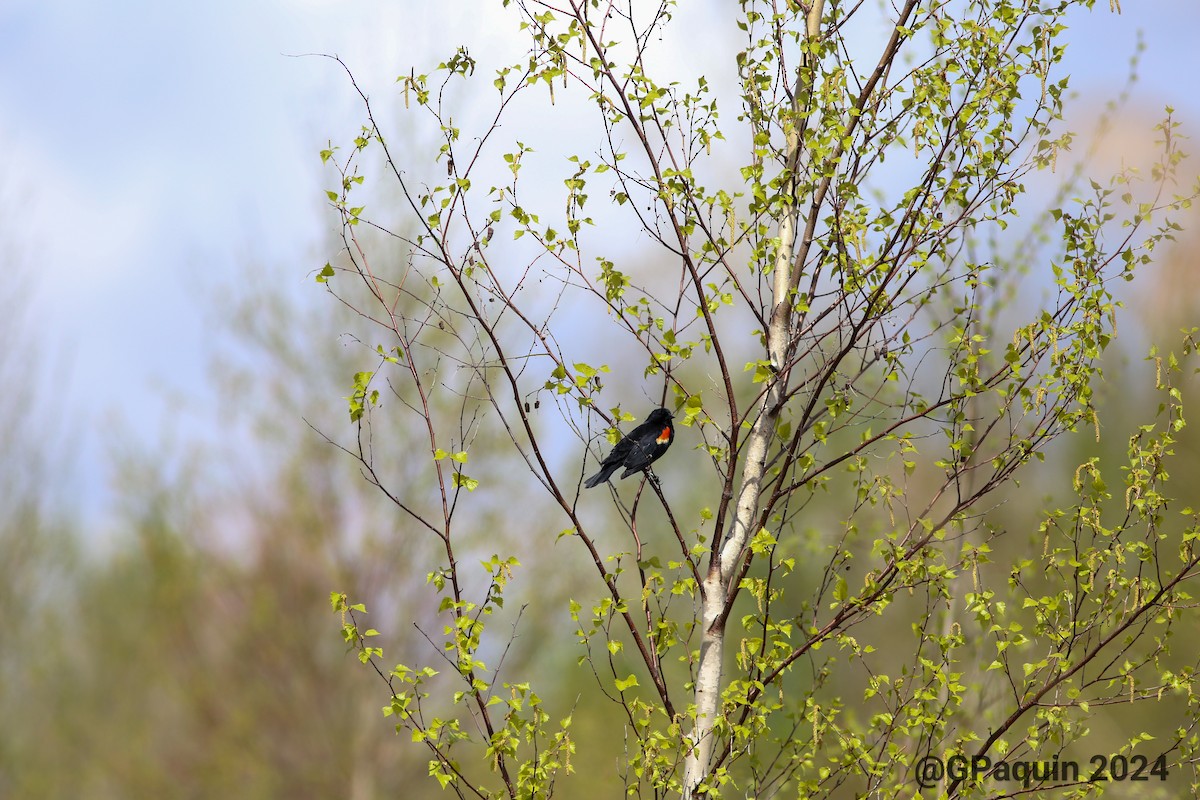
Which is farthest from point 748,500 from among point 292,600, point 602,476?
point 292,600

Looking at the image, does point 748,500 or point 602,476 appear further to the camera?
point 602,476

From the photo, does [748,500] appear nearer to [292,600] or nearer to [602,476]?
[602,476]

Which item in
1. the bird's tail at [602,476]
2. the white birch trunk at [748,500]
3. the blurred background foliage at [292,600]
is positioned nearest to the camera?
the white birch trunk at [748,500]

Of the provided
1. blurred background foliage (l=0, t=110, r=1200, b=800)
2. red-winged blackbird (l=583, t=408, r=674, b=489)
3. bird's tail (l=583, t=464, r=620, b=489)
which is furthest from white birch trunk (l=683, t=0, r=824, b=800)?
blurred background foliage (l=0, t=110, r=1200, b=800)

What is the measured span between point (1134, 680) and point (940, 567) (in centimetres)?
81

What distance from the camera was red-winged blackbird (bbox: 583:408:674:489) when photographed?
3965 mm

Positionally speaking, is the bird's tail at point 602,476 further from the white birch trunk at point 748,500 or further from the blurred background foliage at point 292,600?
the blurred background foliage at point 292,600

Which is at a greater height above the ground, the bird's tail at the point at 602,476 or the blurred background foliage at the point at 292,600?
the blurred background foliage at the point at 292,600

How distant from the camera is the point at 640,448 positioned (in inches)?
161

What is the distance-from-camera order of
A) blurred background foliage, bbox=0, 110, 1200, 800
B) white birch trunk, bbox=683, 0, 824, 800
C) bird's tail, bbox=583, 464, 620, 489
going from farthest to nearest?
blurred background foliage, bbox=0, 110, 1200, 800 → bird's tail, bbox=583, 464, 620, 489 → white birch trunk, bbox=683, 0, 824, 800

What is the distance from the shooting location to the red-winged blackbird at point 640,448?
396cm

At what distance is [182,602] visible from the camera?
11.0 m

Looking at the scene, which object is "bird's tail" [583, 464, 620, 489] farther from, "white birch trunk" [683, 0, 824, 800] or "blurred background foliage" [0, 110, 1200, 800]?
"blurred background foliage" [0, 110, 1200, 800]

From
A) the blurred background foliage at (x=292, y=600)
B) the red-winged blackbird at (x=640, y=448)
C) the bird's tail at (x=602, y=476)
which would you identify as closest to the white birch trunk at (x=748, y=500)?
the red-winged blackbird at (x=640, y=448)
